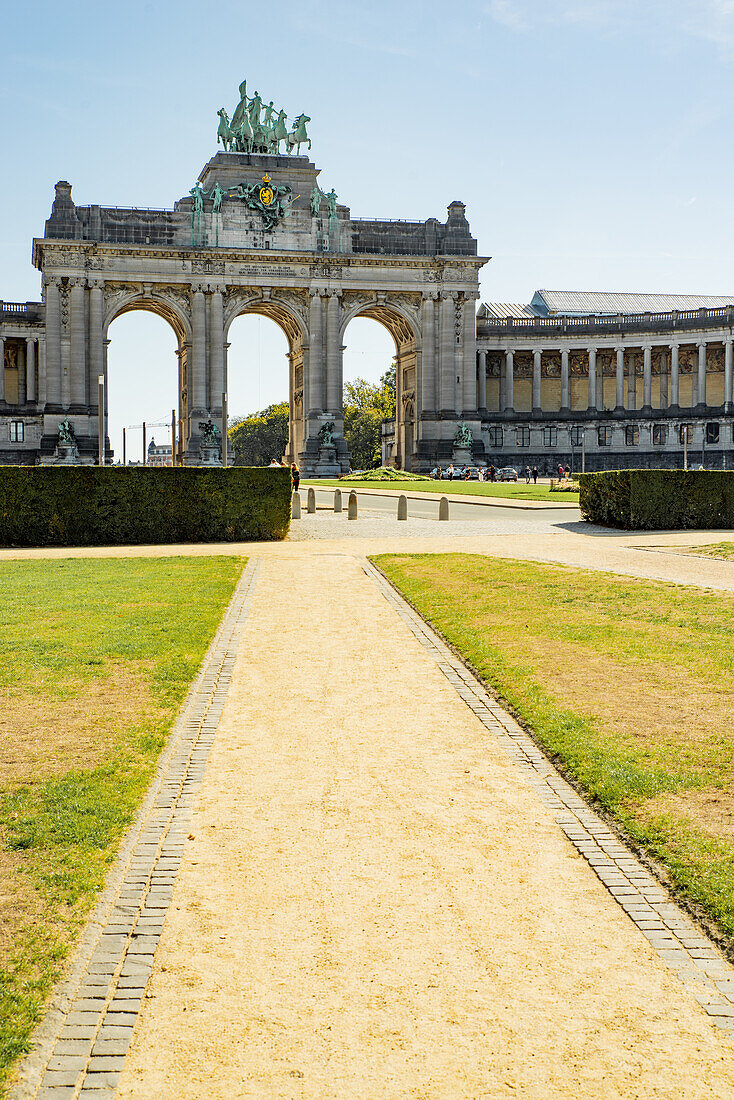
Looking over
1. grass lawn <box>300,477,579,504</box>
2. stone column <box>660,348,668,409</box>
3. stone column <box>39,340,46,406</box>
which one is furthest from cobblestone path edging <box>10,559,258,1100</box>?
stone column <box>660,348,668,409</box>

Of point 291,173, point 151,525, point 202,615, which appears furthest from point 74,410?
point 202,615

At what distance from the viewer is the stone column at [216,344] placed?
9650 cm

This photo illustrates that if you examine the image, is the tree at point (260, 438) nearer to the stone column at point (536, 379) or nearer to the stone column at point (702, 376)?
the stone column at point (536, 379)

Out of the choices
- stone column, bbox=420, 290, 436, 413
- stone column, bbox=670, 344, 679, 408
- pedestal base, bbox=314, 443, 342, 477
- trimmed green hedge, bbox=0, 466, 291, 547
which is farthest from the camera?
stone column, bbox=670, 344, 679, 408

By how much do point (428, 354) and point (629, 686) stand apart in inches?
3660

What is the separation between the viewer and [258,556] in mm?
27578

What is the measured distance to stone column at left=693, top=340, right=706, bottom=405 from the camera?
106 metres

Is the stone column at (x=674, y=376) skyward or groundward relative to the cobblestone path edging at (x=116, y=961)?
skyward

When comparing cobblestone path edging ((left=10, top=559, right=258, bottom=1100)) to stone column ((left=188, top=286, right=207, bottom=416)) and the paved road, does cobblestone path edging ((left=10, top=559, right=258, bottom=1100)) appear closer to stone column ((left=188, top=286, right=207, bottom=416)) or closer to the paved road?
the paved road

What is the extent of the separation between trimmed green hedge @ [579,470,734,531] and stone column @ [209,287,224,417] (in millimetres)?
64896

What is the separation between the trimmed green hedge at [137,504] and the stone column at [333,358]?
6756cm

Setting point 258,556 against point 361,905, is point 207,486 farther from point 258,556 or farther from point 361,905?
point 361,905

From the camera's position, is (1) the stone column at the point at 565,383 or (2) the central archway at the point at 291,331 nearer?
(2) the central archway at the point at 291,331

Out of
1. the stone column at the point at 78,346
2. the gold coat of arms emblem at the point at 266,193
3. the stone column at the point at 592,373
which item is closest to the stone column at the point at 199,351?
the stone column at the point at 78,346
